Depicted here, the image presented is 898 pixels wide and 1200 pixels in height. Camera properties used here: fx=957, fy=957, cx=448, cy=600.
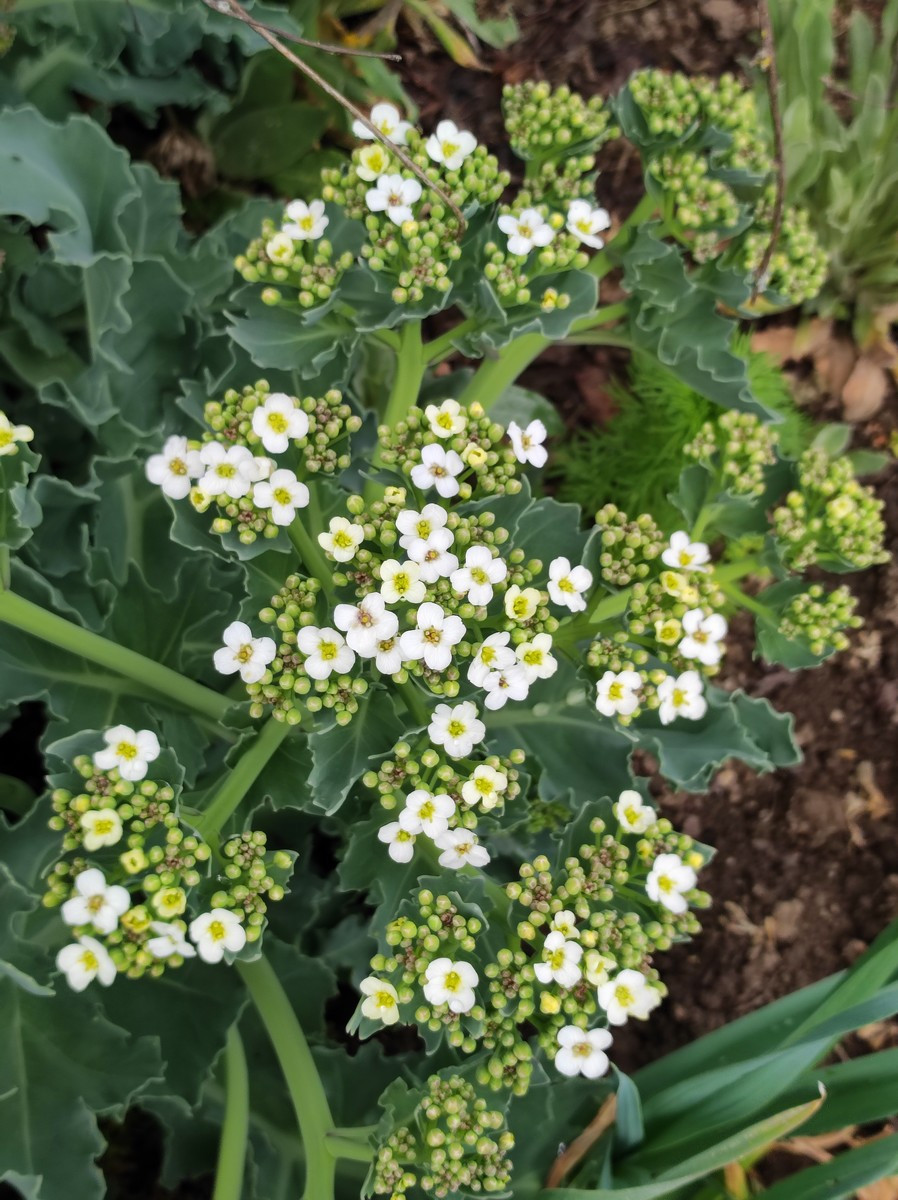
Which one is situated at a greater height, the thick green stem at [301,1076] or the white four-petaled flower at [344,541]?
the white four-petaled flower at [344,541]

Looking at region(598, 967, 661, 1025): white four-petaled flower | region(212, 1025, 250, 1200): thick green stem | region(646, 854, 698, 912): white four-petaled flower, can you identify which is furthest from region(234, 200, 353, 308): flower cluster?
region(212, 1025, 250, 1200): thick green stem

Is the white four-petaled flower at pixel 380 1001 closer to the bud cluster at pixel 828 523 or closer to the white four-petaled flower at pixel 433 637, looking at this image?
the white four-petaled flower at pixel 433 637

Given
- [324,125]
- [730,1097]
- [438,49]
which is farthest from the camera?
[438,49]

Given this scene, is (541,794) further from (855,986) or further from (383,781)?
(855,986)

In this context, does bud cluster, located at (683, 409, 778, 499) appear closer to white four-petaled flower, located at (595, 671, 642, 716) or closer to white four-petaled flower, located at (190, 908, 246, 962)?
white four-petaled flower, located at (595, 671, 642, 716)

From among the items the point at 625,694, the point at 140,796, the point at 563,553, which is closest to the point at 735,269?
the point at 563,553

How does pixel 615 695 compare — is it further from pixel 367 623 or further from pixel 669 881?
pixel 367 623

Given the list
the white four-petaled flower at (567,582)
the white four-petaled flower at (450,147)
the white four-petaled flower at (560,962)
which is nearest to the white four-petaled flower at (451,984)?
the white four-petaled flower at (560,962)
